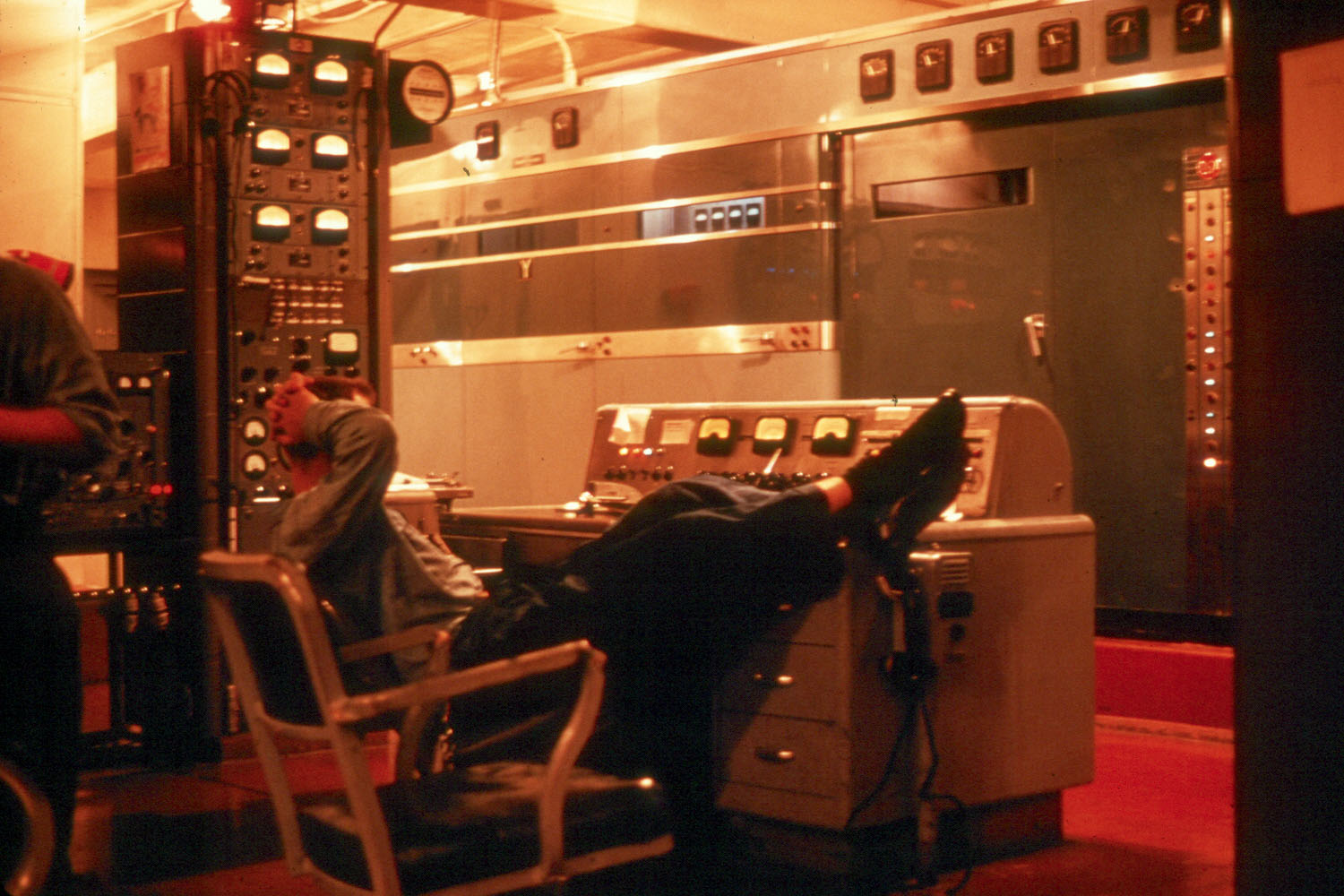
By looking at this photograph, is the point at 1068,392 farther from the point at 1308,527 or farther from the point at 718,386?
the point at 1308,527

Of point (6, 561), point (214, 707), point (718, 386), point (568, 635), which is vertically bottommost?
point (214, 707)

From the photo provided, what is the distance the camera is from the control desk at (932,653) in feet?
11.9

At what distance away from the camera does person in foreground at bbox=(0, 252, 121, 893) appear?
7.59 feet

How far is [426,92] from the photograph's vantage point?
5.96m

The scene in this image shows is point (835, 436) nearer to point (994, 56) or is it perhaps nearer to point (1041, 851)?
point (1041, 851)

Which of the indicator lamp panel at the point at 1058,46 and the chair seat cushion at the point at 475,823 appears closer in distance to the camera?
the chair seat cushion at the point at 475,823

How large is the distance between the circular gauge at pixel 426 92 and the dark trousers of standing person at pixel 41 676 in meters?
3.85

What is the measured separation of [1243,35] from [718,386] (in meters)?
4.76

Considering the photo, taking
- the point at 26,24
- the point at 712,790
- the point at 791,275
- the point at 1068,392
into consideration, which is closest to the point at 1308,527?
the point at 712,790

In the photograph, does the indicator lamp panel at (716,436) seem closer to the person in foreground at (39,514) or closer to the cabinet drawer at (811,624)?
the cabinet drawer at (811,624)

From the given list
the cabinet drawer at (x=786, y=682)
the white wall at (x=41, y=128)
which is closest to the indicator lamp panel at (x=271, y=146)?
the white wall at (x=41, y=128)

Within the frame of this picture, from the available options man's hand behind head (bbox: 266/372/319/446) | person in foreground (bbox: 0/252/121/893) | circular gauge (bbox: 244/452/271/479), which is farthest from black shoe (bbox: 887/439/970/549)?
circular gauge (bbox: 244/452/271/479)

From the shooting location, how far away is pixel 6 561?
7.55 ft

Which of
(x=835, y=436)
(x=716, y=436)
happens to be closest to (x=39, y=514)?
(x=835, y=436)
